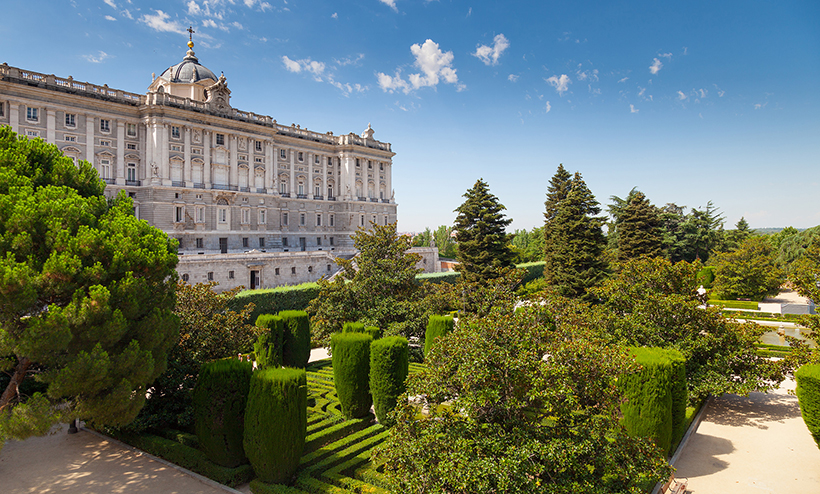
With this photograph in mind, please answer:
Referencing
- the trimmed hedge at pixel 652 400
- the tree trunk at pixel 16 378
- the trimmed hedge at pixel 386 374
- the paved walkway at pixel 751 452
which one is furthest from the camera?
the trimmed hedge at pixel 386 374

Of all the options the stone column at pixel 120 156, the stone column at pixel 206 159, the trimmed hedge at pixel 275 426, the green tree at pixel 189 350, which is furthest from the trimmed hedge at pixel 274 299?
the stone column at pixel 120 156

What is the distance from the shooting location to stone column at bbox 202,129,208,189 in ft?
145

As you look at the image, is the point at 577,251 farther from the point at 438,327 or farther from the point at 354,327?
the point at 354,327

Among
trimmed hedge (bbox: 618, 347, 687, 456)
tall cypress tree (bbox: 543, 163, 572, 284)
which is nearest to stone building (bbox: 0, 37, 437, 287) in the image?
tall cypress tree (bbox: 543, 163, 572, 284)

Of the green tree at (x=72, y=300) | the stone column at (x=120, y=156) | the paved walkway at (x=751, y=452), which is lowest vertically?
the paved walkway at (x=751, y=452)

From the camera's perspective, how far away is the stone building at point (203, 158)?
3694 centimetres

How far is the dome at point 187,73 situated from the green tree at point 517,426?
4779 centimetres

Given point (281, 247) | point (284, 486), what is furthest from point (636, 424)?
point (281, 247)

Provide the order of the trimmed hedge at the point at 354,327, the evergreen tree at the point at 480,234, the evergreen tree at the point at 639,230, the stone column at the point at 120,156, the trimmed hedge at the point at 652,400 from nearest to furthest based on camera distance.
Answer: the trimmed hedge at the point at 652,400
the trimmed hedge at the point at 354,327
the evergreen tree at the point at 480,234
the stone column at the point at 120,156
the evergreen tree at the point at 639,230

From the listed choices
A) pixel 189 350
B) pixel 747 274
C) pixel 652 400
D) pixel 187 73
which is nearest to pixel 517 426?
pixel 652 400

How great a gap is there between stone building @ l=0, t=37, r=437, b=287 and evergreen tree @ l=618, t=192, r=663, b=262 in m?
27.7

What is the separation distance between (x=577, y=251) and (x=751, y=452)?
790 inches

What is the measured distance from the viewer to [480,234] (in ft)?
115

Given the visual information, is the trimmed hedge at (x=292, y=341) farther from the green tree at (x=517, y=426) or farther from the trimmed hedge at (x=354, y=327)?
the green tree at (x=517, y=426)
